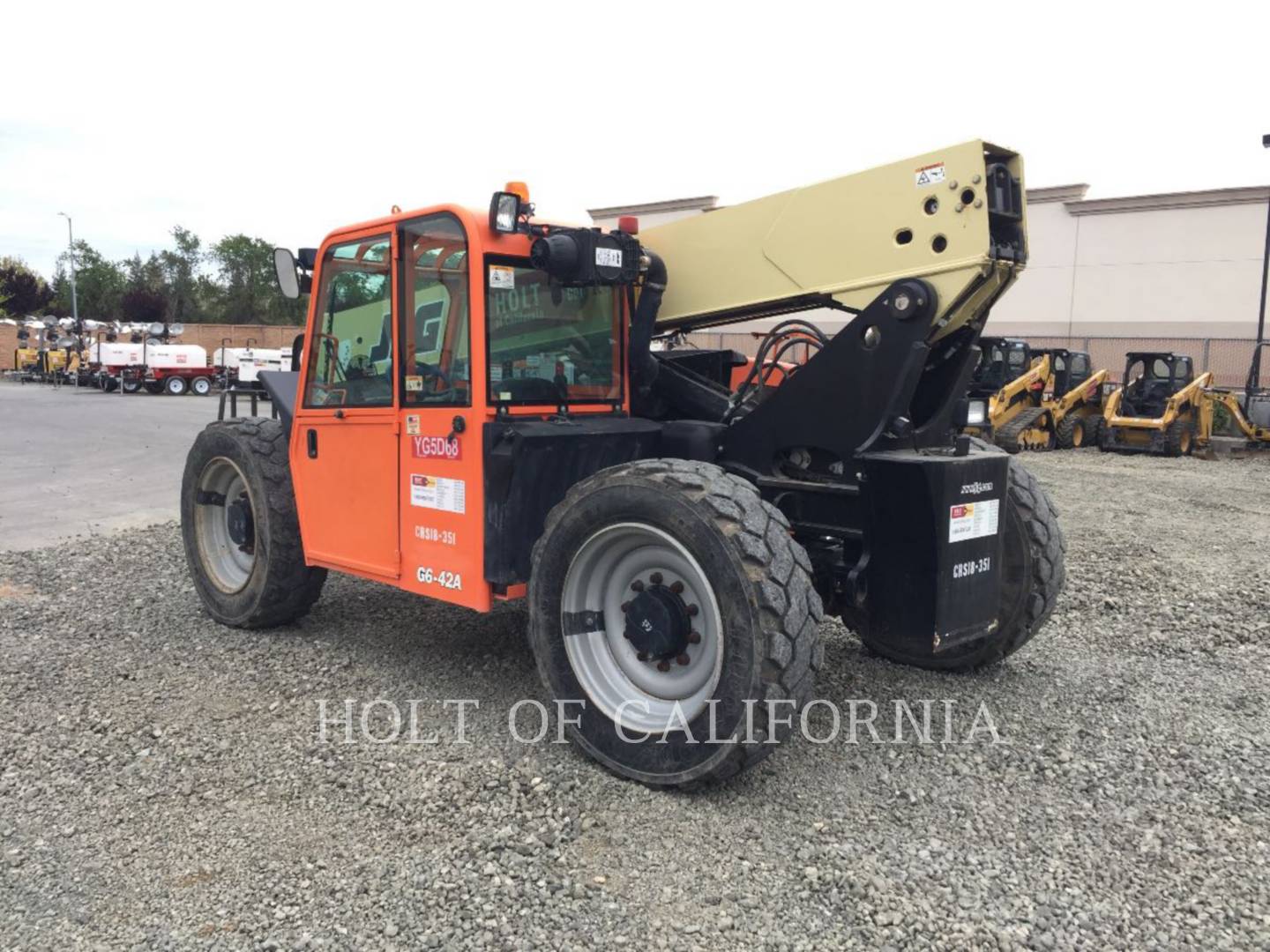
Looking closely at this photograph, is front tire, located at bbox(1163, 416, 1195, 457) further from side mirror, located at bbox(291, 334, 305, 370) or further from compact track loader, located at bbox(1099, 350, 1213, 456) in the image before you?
side mirror, located at bbox(291, 334, 305, 370)

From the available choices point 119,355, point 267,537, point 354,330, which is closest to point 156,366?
point 119,355

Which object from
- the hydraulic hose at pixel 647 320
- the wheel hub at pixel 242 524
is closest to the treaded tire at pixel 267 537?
the wheel hub at pixel 242 524

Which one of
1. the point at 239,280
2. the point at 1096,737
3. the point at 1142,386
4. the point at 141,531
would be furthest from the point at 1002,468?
the point at 239,280

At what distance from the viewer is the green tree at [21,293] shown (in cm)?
5859

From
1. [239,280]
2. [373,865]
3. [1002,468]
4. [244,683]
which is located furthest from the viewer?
[239,280]

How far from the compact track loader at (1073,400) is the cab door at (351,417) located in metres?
16.0

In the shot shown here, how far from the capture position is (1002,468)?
13.1 feet

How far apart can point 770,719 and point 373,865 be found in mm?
1356

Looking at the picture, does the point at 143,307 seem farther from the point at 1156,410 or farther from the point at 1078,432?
the point at 1156,410

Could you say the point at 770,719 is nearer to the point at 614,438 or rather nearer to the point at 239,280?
the point at 614,438

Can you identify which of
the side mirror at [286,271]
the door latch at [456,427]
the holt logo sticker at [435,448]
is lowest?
the holt logo sticker at [435,448]

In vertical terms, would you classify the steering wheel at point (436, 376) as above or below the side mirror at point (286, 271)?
below

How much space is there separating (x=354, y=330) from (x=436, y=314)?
0.75 metres
